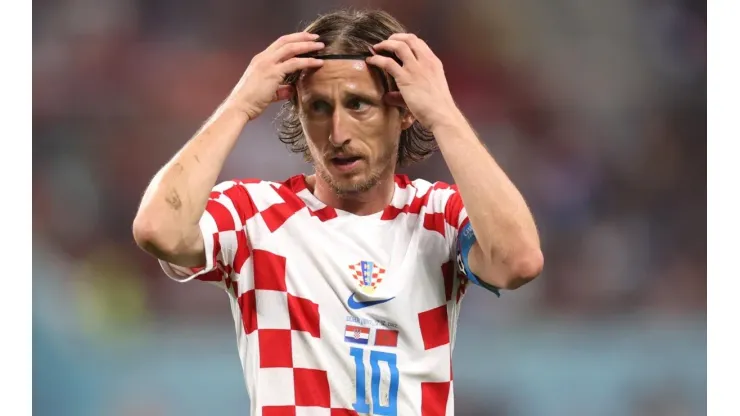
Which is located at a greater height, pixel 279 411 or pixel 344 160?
pixel 344 160

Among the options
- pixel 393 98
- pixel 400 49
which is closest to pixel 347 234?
Result: pixel 393 98

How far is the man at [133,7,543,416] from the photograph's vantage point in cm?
167

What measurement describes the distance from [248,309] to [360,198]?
0.36 m

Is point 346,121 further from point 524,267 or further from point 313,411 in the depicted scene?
point 313,411

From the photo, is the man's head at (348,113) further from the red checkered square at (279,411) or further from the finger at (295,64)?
the red checkered square at (279,411)

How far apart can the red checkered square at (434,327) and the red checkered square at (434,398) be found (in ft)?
0.27

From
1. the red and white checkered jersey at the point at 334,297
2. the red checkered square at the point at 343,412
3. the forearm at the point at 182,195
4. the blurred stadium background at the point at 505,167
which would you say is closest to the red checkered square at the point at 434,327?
the red and white checkered jersey at the point at 334,297

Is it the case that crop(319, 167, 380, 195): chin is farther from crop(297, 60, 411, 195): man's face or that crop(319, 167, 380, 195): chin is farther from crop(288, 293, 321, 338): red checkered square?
crop(288, 293, 321, 338): red checkered square

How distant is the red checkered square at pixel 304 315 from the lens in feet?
5.69

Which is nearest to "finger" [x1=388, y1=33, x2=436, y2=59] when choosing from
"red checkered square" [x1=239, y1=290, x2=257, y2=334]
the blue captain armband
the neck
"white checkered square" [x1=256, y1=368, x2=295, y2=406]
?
the neck

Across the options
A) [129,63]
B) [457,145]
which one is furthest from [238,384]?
[457,145]

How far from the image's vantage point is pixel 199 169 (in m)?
1.64

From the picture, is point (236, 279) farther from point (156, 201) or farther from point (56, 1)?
point (56, 1)

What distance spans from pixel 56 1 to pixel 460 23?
1.95m
